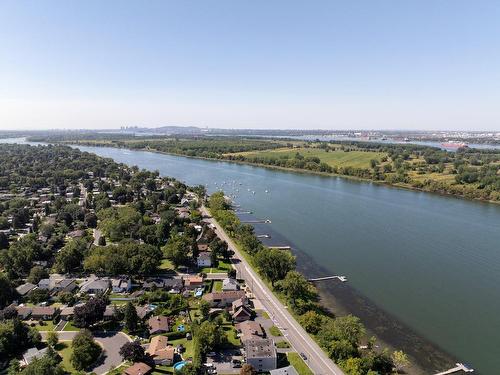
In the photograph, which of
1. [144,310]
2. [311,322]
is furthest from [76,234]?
[311,322]

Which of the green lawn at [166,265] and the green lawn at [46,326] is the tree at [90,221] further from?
the green lawn at [46,326]

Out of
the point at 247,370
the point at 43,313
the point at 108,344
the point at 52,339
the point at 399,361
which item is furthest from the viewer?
the point at 43,313

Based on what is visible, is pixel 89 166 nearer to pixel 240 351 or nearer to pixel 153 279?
pixel 153 279

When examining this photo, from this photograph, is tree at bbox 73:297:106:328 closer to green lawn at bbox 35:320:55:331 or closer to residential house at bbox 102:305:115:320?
residential house at bbox 102:305:115:320

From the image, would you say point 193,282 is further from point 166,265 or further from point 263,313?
point 263,313

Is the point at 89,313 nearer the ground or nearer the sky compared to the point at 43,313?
nearer the sky

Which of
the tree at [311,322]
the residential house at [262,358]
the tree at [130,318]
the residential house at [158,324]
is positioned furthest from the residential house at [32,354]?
the tree at [311,322]

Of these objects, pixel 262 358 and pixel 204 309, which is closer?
pixel 262 358

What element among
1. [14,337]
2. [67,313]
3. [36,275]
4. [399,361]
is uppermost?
[36,275]
